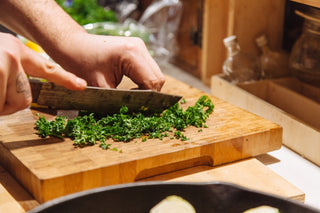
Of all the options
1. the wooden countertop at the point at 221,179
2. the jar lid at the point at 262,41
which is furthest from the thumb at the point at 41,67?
the jar lid at the point at 262,41

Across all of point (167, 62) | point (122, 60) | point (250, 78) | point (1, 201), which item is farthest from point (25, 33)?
point (167, 62)

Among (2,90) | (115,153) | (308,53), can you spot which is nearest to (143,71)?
(115,153)

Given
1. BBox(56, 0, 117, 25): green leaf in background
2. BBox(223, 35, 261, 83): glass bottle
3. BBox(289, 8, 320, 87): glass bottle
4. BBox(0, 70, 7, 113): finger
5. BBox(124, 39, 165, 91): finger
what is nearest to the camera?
BBox(0, 70, 7, 113): finger

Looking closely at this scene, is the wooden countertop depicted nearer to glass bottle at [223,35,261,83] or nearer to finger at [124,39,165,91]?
finger at [124,39,165,91]

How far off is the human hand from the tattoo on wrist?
356 mm

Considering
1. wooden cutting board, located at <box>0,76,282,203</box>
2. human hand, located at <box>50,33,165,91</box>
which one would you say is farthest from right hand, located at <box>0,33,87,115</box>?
human hand, located at <box>50,33,165,91</box>

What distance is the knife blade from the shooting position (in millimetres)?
1143

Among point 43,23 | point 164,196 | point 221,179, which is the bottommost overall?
point 221,179

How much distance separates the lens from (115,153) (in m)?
1.00

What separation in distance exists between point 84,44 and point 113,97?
0.77ft

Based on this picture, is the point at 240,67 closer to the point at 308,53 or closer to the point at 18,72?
the point at 308,53

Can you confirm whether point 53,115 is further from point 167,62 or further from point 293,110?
A: point 167,62

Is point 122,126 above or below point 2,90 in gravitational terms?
below

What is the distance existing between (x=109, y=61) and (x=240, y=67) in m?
0.57
